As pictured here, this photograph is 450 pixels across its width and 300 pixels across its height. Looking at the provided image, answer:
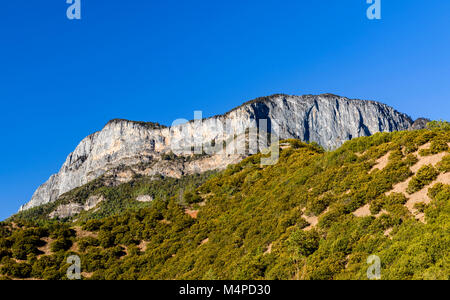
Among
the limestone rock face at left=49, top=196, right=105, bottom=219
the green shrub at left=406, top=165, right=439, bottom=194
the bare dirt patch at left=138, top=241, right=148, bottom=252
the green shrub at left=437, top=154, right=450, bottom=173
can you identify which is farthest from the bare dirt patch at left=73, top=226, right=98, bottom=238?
the limestone rock face at left=49, top=196, right=105, bottom=219

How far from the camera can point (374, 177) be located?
91.1 feet

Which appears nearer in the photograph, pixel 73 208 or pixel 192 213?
pixel 192 213

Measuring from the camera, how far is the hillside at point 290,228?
1914 cm

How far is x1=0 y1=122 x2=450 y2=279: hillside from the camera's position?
19.1 meters

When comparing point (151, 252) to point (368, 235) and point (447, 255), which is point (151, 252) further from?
point (447, 255)

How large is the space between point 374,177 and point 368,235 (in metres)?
8.59

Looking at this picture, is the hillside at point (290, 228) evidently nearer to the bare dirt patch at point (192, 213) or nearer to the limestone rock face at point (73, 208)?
the bare dirt patch at point (192, 213)

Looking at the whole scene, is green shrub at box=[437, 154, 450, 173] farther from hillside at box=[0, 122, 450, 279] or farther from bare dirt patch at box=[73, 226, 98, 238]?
bare dirt patch at box=[73, 226, 98, 238]

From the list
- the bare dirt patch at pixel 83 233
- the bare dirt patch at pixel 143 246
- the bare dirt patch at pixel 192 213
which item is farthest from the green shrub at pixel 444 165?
the bare dirt patch at pixel 83 233

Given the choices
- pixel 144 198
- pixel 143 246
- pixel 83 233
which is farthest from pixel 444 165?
pixel 144 198

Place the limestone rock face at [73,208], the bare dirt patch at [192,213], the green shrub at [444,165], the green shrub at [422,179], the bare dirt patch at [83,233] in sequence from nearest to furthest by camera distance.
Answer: the green shrub at [422,179] → the green shrub at [444,165] → the bare dirt patch at [83,233] → the bare dirt patch at [192,213] → the limestone rock face at [73,208]

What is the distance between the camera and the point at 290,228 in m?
27.2

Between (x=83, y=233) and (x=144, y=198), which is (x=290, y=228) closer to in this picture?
(x=83, y=233)
